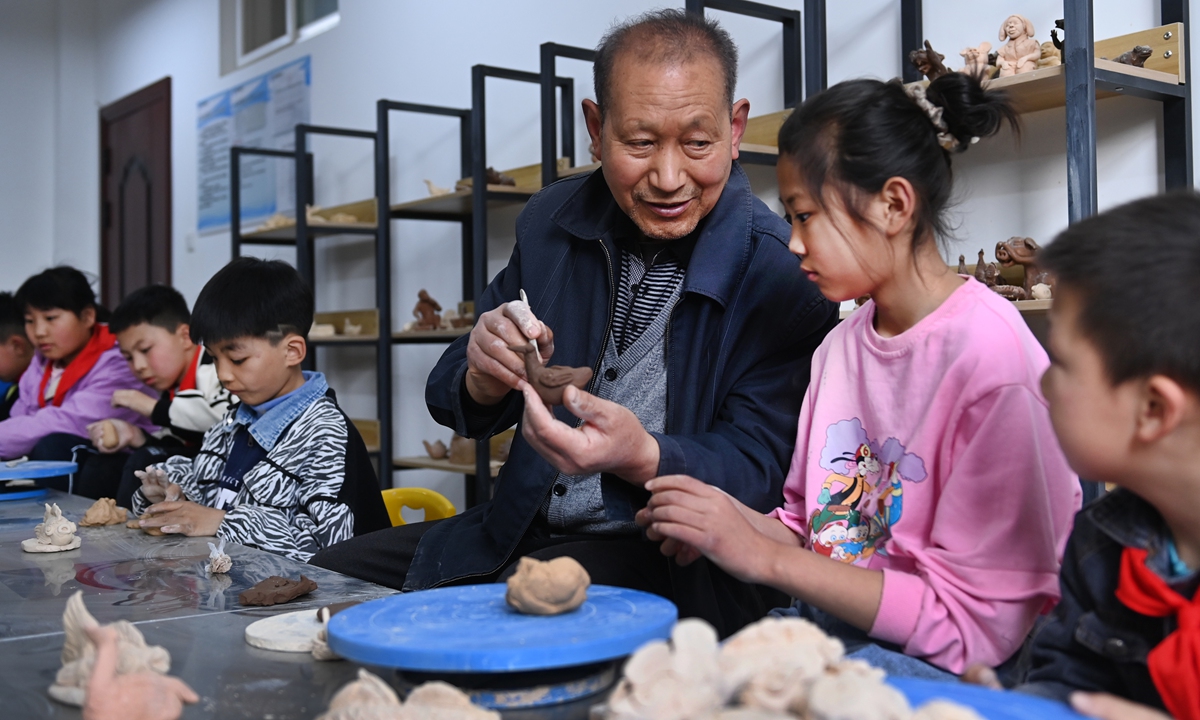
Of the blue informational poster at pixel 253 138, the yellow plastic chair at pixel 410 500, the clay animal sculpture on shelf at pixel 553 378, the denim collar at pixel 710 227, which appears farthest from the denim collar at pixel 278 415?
the blue informational poster at pixel 253 138

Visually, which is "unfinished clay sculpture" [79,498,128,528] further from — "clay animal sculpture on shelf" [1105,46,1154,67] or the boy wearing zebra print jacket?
"clay animal sculpture on shelf" [1105,46,1154,67]

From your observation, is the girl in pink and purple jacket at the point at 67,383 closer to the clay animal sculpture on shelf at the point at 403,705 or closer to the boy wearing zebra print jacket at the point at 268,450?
the boy wearing zebra print jacket at the point at 268,450

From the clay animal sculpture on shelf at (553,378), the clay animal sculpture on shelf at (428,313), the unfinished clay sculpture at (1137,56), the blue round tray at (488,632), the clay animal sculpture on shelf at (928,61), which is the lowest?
the blue round tray at (488,632)

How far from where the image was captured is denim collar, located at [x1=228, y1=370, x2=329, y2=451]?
2189mm

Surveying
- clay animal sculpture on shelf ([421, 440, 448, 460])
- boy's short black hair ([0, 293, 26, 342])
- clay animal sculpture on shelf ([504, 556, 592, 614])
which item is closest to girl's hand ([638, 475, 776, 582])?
clay animal sculpture on shelf ([504, 556, 592, 614])

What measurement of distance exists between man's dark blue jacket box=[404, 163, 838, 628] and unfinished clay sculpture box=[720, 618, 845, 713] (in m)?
0.72

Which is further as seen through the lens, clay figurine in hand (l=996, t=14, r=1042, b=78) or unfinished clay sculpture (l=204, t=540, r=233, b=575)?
clay figurine in hand (l=996, t=14, r=1042, b=78)

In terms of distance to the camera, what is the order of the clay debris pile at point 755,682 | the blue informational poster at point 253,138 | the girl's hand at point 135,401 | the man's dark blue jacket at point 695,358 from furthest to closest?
the blue informational poster at point 253,138 < the girl's hand at point 135,401 < the man's dark blue jacket at point 695,358 < the clay debris pile at point 755,682

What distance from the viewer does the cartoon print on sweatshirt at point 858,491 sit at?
4.13 ft

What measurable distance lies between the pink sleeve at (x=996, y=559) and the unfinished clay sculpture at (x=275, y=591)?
2.29 feet

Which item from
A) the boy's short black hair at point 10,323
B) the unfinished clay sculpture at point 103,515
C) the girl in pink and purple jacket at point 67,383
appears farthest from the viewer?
the boy's short black hair at point 10,323

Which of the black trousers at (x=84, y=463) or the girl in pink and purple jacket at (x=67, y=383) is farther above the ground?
the girl in pink and purple jacket at (x=67, y=383)

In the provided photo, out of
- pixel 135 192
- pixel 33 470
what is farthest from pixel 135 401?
pixel 135 192

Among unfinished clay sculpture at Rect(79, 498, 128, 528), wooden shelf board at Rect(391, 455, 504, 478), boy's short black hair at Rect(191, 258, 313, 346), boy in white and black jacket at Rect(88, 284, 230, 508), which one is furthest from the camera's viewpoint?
wooden shelf board at Rect(391, 455, 504, 478)
